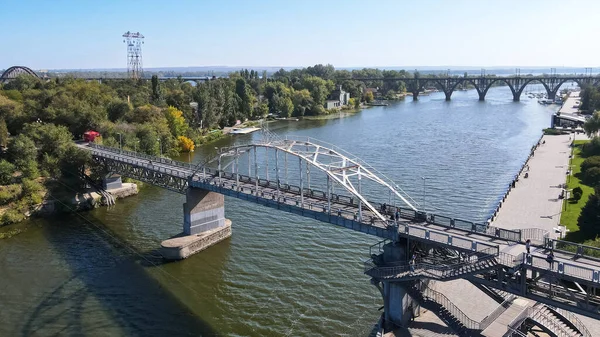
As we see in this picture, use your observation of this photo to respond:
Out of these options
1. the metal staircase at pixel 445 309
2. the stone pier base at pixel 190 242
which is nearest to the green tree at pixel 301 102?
the stone pier base at pixel 190 242

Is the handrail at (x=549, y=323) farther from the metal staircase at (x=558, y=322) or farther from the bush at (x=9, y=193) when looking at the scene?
the bush at (x=9, y=193)

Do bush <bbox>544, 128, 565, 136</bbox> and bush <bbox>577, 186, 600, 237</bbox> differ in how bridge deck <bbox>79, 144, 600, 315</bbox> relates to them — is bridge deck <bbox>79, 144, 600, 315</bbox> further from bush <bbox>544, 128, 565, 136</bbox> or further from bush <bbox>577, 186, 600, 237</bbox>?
bush <bbox>544, 128, 565, 136</bbox>

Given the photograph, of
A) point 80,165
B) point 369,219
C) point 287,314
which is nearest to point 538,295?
point 369,219

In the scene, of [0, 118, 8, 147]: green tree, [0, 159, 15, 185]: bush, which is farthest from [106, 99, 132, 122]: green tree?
[0, 159, 15, 185]: bush

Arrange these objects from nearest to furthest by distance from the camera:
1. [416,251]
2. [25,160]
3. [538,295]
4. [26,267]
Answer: [538,295] < [416,251] < [26,267] < [25,160]

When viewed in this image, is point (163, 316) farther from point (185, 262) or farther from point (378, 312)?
point (378, 312)

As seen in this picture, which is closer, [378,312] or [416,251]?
[416,251]

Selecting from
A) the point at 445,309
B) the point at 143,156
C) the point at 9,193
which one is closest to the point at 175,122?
the point at 143,156
